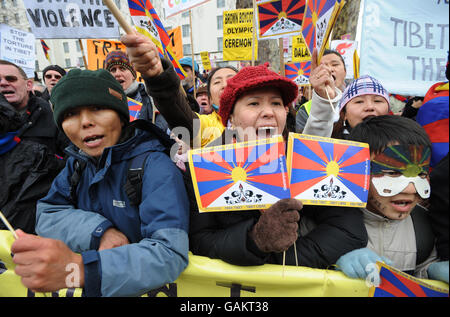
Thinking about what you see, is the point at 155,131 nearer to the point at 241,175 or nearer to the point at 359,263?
the point at 241,175

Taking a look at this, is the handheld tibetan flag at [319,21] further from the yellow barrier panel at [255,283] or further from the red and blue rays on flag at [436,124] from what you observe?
the yellow barrier panel at [255,283]

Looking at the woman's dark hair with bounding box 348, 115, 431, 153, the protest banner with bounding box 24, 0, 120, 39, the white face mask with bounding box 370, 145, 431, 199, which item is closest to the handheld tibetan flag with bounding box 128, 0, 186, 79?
the protest banner with bounding box 24, 0, 120, 39

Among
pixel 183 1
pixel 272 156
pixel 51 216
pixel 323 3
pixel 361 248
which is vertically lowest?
pixel 361 248

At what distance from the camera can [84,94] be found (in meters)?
1.33

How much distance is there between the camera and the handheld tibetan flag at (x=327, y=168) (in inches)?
46.6

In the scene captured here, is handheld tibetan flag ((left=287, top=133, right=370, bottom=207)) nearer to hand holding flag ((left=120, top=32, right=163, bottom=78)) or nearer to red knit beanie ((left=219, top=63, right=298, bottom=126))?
red knit beanie ((left=219, top=63, right=298, bottom=126))

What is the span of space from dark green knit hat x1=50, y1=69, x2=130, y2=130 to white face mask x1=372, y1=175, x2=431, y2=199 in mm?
1440

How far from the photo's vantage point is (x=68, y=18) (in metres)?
2.69

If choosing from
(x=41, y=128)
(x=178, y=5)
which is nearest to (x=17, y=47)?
(x=178, y=5)

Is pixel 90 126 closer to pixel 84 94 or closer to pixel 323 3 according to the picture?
pixel 84 94

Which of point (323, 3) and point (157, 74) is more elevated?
point (323, 3)

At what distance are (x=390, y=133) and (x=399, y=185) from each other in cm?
28
